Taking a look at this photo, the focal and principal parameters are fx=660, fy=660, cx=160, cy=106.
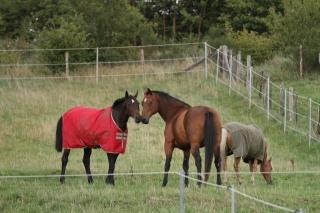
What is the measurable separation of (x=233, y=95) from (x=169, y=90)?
2.59 meters

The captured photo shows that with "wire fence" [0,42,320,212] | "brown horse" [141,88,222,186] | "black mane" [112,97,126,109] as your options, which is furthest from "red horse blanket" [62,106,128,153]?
"wire fence" [0,42,320,212]

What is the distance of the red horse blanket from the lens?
13.3 meters

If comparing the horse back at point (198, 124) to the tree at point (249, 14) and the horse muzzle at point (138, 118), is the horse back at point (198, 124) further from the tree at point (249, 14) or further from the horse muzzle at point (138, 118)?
the tree at point (249, 14)

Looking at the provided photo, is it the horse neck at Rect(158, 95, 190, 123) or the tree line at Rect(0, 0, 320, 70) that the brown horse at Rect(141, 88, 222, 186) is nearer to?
the horse neck at Rect(158, 95, 190, 123)

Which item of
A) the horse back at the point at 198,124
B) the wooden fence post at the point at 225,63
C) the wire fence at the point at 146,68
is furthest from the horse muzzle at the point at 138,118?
the wooden fence post at the point at 225,63

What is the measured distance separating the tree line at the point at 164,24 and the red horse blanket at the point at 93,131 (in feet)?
54.9

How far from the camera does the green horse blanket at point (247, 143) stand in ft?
46.1

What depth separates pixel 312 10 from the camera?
31.9 metres

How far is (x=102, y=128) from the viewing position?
13.4 meters

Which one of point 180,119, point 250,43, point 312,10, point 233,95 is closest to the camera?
point 180,119

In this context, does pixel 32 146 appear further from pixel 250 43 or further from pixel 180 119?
pixel 250 43

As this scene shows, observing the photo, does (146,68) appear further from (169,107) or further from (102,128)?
(102,128)

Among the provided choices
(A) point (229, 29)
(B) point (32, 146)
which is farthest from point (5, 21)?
(B) point (32, 146)

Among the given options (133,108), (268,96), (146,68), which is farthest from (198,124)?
(146,68)
